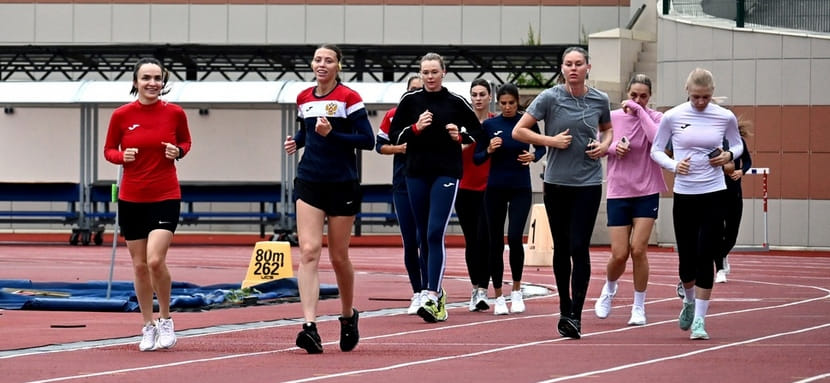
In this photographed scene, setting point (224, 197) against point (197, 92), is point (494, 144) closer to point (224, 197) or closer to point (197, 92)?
point (197, 92)

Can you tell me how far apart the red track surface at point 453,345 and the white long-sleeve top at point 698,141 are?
1.11m

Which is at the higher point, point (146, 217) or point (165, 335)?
point (146, 217)

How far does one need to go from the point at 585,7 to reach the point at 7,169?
56.5 ft

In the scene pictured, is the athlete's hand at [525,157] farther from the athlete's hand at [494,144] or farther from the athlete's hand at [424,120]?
the athlete's hand at [424,120]

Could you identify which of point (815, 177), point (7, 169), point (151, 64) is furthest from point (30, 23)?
point (151, 64)

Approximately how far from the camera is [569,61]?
12453 mm

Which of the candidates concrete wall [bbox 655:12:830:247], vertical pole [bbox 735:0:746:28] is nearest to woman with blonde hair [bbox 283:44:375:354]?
concrete wall [bbox 655:12:830:247]

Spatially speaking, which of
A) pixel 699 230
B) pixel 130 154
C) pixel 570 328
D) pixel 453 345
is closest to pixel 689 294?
pixel 699 230

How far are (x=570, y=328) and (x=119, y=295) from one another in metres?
5.92

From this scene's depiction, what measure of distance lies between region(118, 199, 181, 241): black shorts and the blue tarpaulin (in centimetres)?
342

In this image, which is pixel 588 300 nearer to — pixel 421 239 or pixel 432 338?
pixel 421 239

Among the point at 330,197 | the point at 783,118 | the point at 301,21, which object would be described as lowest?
the point at 330,197

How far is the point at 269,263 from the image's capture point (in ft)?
59.2

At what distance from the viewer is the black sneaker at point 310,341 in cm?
1099
